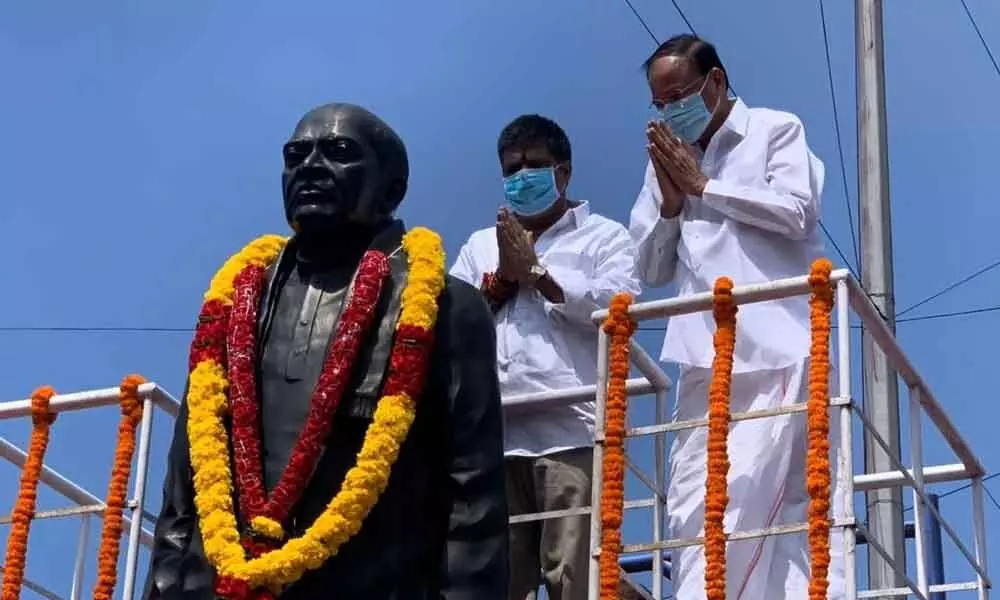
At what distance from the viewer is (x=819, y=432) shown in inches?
229

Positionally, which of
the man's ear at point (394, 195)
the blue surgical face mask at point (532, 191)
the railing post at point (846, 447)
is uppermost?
the blue surgical face mask at point (532, 191)

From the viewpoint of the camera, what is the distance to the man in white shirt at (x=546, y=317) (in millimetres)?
7004

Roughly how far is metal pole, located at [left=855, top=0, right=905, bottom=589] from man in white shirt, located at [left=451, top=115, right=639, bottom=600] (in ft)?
4.55

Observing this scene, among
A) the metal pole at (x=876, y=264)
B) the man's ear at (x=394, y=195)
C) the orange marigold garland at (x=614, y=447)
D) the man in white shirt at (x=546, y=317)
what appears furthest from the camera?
the metal pole at (x=876, y=264)

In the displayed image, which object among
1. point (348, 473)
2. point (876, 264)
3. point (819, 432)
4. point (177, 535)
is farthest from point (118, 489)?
point (876, 264)

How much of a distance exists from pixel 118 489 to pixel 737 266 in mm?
2208

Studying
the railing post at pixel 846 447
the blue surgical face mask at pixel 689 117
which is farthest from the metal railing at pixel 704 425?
the blue surgical face mask at pixel 689 117

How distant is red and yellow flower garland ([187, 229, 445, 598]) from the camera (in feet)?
15.3

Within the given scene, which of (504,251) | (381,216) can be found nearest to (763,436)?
(504,251)

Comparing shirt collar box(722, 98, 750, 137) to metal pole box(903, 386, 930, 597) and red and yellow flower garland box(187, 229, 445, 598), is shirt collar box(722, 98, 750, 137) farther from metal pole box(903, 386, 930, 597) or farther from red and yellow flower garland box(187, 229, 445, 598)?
red and yellow flower garland box(187, 229, 445, 598)

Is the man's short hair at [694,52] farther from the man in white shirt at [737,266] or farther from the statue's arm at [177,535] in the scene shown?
the statue's arm at [177,535]

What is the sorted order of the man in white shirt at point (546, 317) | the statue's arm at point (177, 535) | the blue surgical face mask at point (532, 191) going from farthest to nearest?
1. the blue surgical face mask at point (532, 191)
2. the man in white shirt at point (546, 317)
3. the statue's arm at point (177, 535)

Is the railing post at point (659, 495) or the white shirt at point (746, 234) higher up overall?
the white shirt at point (746, 234)

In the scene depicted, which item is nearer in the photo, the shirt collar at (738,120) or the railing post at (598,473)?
the railing post at (598,473)
